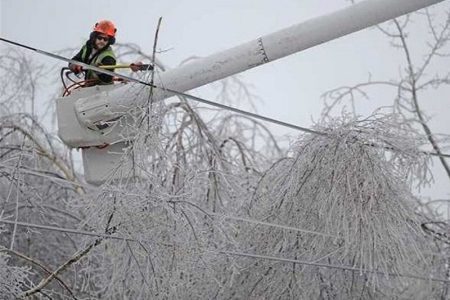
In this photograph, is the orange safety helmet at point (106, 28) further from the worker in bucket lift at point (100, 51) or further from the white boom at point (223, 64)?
the white boom at point (223, 64)

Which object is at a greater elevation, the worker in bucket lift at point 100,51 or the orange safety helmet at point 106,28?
the orange safety helmet at point 106,28

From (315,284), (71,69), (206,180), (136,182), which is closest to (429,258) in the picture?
(315,284)

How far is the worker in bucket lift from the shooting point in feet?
10.9

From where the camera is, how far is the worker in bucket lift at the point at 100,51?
3.31 meters

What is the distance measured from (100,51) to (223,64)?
1.99 feet

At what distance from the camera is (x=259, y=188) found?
4070 millimetres

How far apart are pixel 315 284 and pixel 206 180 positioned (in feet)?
2.73

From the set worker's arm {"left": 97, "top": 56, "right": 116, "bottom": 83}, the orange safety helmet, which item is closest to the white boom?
worker's arm {"left": 97, "top": 56, "right": 116, "bottom": 83}

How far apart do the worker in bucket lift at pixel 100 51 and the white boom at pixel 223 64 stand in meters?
0.07

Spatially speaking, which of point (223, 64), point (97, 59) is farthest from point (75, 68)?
point (223, 64)

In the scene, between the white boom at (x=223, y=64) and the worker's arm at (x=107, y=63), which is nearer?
the white boom at (x=223, y=64)

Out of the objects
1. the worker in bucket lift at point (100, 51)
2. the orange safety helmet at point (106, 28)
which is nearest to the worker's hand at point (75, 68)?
the worker in bucket lift at point (100, 51)

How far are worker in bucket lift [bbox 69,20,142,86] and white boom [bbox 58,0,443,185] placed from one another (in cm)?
7

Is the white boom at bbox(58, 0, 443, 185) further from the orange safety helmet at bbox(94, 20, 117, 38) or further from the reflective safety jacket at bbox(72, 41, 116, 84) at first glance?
the orange safety helmet at bbox(94, 20, 117, 38)
